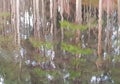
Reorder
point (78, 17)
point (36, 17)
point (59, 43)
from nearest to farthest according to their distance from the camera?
point (59, 43) → point (78, 17) → point (36, 17)

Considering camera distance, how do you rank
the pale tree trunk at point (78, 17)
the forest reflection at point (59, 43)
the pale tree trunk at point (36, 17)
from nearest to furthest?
the forest reflection at point (59, 43) < the pale tree trunk at point (78, 17) < the pale tree trunk at point (36, 17)

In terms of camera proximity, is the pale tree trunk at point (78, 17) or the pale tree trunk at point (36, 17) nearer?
the pale tree trunk at point (78, 17)

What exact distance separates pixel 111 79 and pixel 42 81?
0.79m

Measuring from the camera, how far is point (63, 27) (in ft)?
21.1

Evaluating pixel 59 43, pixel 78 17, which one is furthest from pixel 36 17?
pixel 59 43

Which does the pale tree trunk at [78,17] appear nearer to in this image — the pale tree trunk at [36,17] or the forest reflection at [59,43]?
the forest reflection at [59,43]

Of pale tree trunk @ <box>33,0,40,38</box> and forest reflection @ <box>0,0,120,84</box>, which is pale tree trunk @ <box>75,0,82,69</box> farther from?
pale tree trunk @ <box>33,0,40,38</box>

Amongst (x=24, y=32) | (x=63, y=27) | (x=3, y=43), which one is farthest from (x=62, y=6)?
(x=3, y=43)

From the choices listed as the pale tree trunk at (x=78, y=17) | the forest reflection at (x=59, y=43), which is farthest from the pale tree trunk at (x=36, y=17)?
the pale tree trunk at (x=78, y=17)

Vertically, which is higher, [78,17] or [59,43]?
[78,17]

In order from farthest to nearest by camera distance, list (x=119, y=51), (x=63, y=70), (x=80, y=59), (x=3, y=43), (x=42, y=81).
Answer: (x=3, y=43) → (x=119, y=51) → (x=80, y=59) → (x=63, y=70) → (x=42, y=81)

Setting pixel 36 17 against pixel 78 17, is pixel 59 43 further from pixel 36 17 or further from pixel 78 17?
pixel 36 17

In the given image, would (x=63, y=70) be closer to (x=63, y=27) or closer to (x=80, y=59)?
(x=80, y=59)

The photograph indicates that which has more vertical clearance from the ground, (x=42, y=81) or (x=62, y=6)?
(x=62, y=6)
